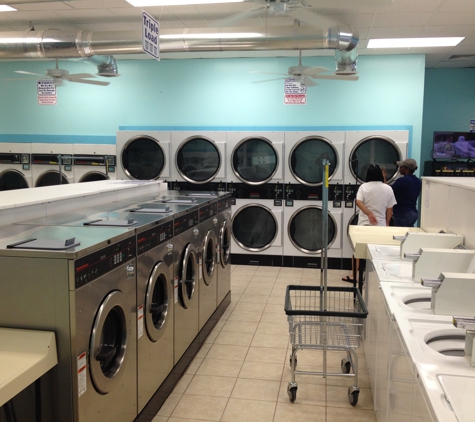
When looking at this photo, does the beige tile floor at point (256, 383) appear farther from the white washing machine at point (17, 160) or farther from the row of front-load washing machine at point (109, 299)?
the white washing machine at point (17, 160)

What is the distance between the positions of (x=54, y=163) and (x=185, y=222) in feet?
14.9

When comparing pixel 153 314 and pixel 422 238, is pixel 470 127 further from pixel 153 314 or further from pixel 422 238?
pixel 153 314

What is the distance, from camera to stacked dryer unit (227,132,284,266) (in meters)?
7.02

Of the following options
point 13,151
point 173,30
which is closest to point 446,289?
point 173,30

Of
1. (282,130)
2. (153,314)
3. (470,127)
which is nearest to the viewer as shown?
(153,314)

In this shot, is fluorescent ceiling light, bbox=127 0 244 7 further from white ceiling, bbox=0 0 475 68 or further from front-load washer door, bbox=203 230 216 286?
front-load washer door, bbox=203 230 216 286

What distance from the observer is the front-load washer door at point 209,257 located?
4.39 m

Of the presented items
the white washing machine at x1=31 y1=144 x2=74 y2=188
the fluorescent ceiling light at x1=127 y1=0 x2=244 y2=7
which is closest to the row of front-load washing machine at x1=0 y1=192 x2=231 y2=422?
the fluorescent ceiling light at x1=127 y1=0 x2=244 y2=7

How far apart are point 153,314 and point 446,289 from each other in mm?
1853

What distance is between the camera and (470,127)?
8469 mm

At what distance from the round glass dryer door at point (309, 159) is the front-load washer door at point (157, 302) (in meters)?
3.98

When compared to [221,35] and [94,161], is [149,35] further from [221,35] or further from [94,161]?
[94,161]

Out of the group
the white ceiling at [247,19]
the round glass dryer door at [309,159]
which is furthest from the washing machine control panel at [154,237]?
the round glass dryer door at [309,159]

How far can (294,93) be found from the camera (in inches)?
289
